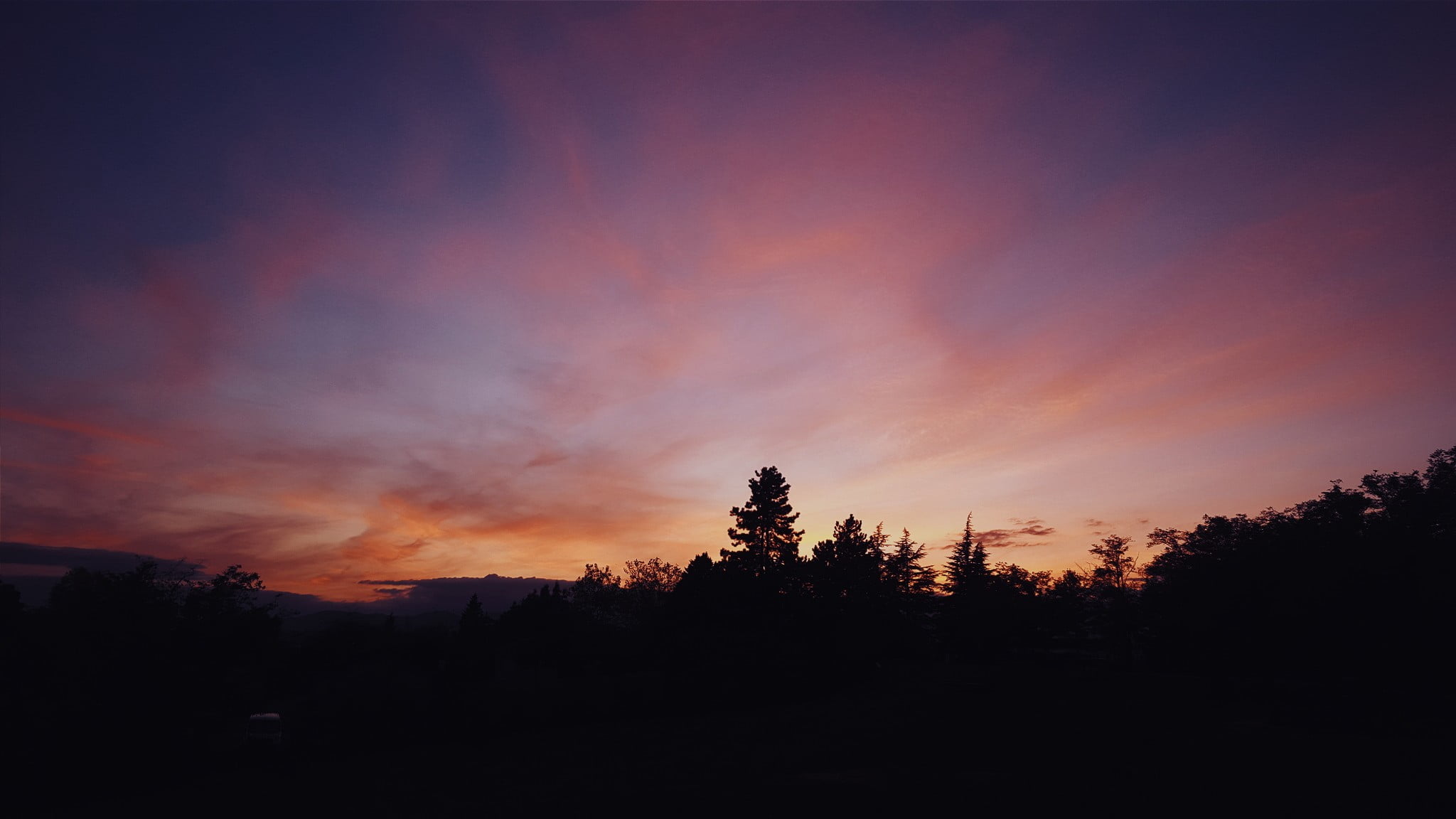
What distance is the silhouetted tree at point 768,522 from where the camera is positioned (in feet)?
180

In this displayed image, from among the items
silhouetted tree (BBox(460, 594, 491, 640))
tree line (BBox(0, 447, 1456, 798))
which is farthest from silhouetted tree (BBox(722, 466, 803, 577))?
silhouetted tree (BBox(460, 594, 491, 640))

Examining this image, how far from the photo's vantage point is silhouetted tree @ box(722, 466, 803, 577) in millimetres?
54969

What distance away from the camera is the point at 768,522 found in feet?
182

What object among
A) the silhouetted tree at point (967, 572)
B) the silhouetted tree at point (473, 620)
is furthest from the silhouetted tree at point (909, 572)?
the silhouetted tree at point (473, 620)

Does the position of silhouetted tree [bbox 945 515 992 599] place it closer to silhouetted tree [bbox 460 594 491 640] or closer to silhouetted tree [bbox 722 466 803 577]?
silhouetted tree [bbox 722 466 803 577]

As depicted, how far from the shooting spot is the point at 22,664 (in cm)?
2169

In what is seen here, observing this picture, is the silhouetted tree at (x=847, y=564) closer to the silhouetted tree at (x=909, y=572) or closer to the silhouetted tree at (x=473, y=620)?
the silhouetted tree at (x=909, y=572)

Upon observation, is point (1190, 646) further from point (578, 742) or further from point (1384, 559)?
point (578, 742)

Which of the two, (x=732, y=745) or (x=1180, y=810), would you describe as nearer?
(x=1180, y=810)

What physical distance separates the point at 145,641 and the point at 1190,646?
5135 centimetres

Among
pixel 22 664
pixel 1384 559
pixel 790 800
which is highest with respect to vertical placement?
pixel 1384 559

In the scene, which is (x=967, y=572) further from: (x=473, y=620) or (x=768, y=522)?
(x=473, y=620)

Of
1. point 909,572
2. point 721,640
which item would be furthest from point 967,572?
point 721,640

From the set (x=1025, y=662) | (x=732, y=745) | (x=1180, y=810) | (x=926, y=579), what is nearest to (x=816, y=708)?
(x=732, y=745)
